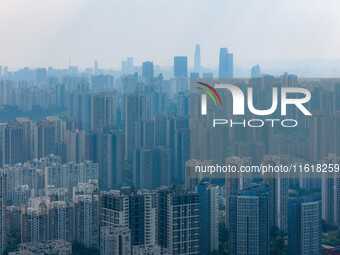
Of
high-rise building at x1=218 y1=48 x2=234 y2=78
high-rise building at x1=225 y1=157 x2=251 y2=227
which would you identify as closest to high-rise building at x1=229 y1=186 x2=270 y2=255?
high-rise building at x1=225 y1=157 x2=251 y2=227

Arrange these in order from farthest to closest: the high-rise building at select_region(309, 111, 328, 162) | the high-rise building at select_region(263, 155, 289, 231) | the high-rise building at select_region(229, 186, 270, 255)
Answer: the high-rise building at select_region(309, 111, 328, 162), the high-rise building at select_region(263, 155, 289, 231), the high-rise building at select_region(229, 186, 270, 255)

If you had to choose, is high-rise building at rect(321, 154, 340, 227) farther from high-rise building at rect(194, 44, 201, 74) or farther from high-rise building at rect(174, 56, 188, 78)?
high-rise building at rect(174, 56, 188, 78)

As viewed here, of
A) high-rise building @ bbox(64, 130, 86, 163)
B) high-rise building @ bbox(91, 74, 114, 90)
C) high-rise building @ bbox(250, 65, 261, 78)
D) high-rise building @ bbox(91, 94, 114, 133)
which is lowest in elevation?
high-rise building @ bbox(64, 130, 86, 163)

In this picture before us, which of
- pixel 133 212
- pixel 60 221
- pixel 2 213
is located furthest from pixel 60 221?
pixel 133 212

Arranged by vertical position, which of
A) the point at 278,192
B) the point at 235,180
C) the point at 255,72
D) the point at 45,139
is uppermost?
the point at 255,72

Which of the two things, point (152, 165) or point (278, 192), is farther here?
point (152, 165)

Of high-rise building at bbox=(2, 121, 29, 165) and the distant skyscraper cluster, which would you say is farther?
high-rise building at bbox=(2, 121, 29, 165)

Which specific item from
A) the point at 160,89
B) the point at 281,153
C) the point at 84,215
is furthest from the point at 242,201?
the point at 160,89

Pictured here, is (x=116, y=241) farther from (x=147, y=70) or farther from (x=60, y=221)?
(x=147, y=70)
